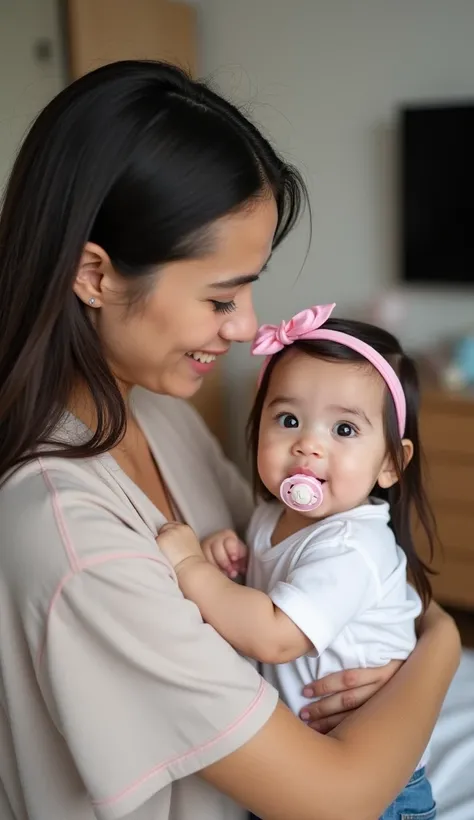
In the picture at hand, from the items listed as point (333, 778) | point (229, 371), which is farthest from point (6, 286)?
point (229, 371)

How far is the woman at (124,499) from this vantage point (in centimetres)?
83

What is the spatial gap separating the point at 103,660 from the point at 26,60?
2702mm

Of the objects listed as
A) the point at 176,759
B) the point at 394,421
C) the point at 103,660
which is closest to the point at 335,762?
the point at 176,759

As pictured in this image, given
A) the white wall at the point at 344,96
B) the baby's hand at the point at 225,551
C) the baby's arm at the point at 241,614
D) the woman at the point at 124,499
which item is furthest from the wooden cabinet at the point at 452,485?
the baby's arm at the point at 241,614

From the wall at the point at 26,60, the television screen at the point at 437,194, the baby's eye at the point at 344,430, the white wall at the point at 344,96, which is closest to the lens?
the baby's eye at the point at 344,430

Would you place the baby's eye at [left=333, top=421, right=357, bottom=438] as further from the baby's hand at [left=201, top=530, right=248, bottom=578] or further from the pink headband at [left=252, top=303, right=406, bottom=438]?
the baby's hand at [left=201, top=530, right=248, bottom=578]

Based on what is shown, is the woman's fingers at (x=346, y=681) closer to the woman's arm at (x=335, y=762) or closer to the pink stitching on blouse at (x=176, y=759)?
the woman's arm at (x=335, y=762)

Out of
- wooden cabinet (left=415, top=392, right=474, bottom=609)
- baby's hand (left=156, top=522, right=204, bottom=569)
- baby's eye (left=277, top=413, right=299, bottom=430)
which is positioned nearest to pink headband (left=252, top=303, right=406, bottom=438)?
baby's eye (left=277, top=413, right=299, bottom=430)

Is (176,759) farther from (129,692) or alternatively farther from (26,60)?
(26,60)

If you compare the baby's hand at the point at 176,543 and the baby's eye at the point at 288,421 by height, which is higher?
the baby's eye at the point at 288,421

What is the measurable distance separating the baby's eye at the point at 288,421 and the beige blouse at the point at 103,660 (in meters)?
0.36

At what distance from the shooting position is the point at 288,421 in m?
1.20

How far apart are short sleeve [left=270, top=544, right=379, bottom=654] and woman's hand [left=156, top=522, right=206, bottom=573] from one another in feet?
0.39

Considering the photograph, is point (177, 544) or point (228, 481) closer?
point (177, 544)
